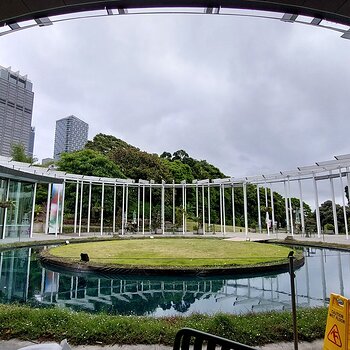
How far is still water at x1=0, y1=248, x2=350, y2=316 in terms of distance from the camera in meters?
6.02

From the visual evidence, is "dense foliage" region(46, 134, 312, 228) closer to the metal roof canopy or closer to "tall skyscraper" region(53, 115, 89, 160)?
the metal roof canopy

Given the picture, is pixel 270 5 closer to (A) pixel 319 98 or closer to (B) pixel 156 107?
(A) pixel 319 98

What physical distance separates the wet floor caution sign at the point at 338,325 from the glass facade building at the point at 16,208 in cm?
1506

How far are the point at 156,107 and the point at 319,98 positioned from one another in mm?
12954

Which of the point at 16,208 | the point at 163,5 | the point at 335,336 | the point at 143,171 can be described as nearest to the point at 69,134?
the point at 143,171

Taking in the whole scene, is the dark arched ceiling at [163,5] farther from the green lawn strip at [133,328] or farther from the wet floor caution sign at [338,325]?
the green lawn strip at [133,328]

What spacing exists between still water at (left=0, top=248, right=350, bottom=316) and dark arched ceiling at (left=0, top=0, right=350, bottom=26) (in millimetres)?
5166

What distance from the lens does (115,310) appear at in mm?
5781

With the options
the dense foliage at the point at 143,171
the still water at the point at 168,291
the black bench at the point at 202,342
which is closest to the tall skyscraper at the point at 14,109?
the dense foliage at the point at 143,171

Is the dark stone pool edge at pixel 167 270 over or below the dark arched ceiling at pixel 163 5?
below

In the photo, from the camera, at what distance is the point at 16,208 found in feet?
54.3

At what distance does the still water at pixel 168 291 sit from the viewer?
6.02 meters

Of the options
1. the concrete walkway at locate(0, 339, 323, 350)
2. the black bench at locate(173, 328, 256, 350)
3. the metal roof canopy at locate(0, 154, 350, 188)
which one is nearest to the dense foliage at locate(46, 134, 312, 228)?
the metal roof canopy at locate(0, 154, 350, 188)

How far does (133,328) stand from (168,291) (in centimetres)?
398
